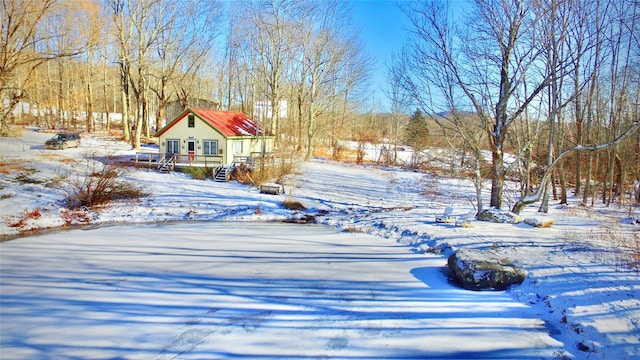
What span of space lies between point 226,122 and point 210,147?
9.56ft

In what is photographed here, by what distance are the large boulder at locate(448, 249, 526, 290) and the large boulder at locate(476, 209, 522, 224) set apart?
426 cm

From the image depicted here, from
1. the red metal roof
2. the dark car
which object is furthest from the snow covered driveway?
the dark car

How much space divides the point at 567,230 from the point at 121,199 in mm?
17340

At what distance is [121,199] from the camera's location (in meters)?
17.2

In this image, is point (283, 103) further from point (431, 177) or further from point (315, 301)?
point (315, 301)

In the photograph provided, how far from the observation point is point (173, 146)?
2703 centimetres

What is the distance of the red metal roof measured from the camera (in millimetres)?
26359

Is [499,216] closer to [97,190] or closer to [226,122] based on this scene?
[97,190]

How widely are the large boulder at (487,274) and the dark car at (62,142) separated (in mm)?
28492

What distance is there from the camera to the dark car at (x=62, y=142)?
2625 cm

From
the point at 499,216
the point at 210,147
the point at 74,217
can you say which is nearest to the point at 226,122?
the point at 210,147

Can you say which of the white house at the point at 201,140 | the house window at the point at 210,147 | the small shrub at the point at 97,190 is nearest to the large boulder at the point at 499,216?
the small shrub at the point at 97,190

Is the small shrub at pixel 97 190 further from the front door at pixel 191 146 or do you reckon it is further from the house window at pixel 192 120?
the house window at pixel 192 120

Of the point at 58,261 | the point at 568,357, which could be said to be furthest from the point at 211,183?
the point at 568,357
